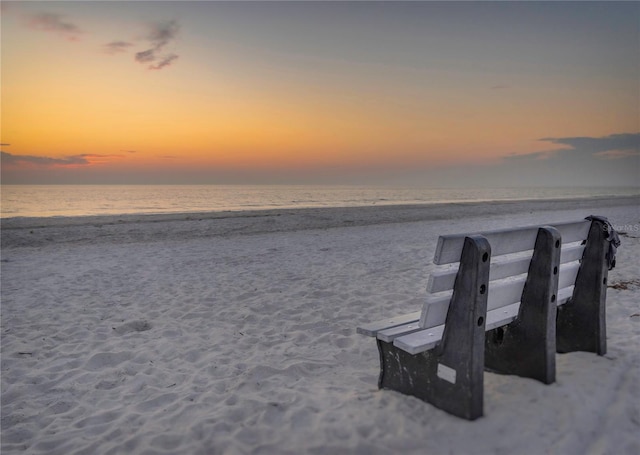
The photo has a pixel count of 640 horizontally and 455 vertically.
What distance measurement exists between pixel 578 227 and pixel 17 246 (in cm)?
1576

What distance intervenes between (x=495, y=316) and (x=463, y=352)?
23.7 inches

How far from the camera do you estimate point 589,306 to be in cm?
416

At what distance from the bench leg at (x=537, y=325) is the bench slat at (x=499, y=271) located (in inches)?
5.2

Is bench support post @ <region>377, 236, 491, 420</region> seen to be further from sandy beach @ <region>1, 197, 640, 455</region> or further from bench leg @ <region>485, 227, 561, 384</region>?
bench leg @ <region>485, 227, 561, 384</region>

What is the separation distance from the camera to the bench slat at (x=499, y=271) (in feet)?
9.57

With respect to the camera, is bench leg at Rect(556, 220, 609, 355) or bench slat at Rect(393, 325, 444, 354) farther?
bench leg at Rect(556, 220, 609, 355)

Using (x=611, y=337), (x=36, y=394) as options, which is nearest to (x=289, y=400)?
(x=36, y=394)

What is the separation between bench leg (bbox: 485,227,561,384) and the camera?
3.44 m

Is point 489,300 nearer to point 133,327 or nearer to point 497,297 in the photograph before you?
point 497,297

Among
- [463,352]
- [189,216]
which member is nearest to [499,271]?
[463,352]

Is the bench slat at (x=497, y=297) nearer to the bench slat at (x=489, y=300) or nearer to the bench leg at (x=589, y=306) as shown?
the bench slat at (x=489, y=300)

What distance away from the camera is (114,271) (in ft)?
31.2

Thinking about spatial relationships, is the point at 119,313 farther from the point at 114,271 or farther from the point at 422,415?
the point at 422,415

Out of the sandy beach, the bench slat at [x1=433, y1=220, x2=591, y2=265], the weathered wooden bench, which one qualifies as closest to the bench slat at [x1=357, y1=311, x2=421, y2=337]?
the weathered wooden bench
